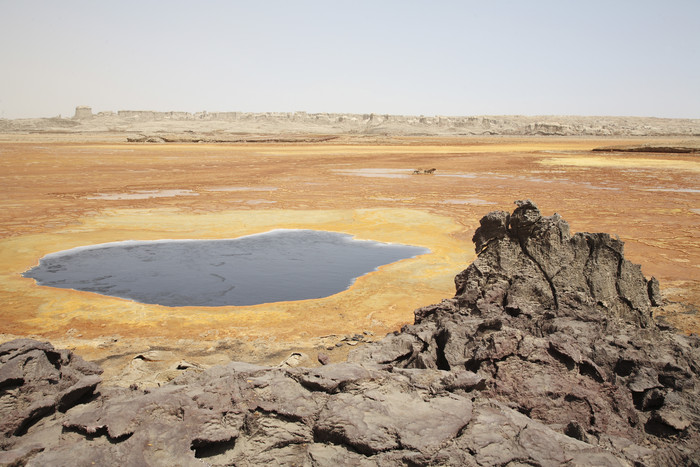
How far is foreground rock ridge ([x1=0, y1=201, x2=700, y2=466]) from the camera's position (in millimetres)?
3416

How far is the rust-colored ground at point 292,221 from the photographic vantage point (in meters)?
7.51

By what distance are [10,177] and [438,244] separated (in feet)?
86.0

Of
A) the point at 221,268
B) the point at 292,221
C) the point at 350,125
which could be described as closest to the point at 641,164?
the point at 292,221

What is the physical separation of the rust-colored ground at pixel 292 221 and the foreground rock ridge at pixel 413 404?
1533 mm

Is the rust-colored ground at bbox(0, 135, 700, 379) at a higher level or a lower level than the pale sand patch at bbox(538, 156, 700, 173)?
lower

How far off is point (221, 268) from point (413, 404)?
27.0ft

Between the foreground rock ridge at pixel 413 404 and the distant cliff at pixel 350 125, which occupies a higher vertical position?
the distant cliff at pixel 350 125

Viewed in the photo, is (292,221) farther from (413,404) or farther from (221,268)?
(413,404)

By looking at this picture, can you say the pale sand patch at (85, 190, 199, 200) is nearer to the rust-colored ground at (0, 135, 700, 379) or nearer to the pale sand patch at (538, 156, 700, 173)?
the rust-colored ground at (0, 135, 700, 379)

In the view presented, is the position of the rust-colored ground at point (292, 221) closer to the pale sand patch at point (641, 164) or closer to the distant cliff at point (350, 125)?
the pale sand patch at point (641, 164)

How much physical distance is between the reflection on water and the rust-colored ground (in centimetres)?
55

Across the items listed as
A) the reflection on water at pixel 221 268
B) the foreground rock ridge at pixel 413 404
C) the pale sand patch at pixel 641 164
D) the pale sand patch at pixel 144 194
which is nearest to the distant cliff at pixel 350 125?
the pale sand patch at pixel 641 164

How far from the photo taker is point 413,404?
3.81 meters

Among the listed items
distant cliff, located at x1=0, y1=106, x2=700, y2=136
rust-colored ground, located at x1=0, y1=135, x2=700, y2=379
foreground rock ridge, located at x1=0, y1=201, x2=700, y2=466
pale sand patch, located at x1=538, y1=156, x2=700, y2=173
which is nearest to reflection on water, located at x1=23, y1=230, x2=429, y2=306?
rust-colored ground, located at x1=0, y1=135, x2=700, y2=379
